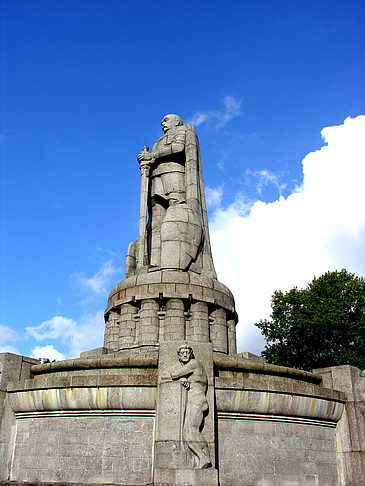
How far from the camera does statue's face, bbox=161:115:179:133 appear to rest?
18.3 metres

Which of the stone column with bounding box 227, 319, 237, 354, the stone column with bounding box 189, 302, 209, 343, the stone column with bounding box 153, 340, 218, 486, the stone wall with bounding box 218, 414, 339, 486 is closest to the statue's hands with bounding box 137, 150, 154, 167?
the stone column with bounding box 189, 302, 209, 343

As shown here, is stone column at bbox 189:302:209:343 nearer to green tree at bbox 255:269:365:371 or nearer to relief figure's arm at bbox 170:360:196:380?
relief figure's arm at bbox 170:360:196:380

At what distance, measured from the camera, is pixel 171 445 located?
780 centimetres

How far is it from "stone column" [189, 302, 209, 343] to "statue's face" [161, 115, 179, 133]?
7.86 metres

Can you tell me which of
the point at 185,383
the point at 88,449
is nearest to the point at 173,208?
the point at 185,383

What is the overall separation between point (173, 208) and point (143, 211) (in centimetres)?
148

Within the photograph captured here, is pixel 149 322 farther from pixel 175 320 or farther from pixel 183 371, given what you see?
pixel 183 371

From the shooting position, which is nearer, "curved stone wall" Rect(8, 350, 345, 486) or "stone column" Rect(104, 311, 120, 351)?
"curved stone wall" Rect(8, 350, 345, 486)

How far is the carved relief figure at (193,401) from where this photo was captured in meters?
7.72

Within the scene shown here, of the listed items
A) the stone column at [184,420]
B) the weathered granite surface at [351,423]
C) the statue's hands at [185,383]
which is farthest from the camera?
the weathered granite surface at [351,423]

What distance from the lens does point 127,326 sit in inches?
554

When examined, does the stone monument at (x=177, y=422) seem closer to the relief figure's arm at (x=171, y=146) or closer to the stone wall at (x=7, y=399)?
the stone wall at (x=7, y=399)

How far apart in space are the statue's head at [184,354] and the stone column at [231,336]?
6499mm

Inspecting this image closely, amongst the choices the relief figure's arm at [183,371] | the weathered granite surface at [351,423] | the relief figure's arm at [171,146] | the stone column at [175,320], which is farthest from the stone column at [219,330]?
the relief figure's arm at [171,146]
